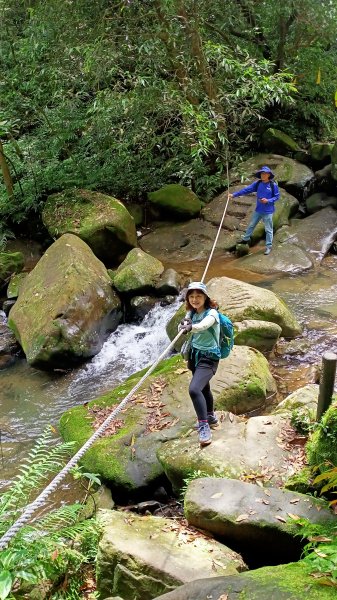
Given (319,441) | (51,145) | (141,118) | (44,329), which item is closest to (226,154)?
(141,118)

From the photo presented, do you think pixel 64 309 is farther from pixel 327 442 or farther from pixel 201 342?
pixel 327 442

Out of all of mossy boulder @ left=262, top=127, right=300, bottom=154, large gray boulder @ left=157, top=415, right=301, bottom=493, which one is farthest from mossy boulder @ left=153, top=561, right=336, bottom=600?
mossy boulder @ left=262, top=127, right=300, bottom=154

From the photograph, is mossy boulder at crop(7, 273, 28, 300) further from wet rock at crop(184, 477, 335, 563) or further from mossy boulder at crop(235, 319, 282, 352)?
wet rock at crop(184, 477, 335, 563)

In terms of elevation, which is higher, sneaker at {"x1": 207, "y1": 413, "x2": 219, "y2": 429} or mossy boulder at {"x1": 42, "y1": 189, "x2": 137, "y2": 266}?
sneaker at {"x1": 207, "y1": 413, "x2": 219, "y2": 429}

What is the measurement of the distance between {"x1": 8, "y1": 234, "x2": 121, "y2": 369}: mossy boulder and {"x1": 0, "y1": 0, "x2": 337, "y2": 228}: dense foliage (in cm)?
304

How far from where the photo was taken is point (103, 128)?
11195 mm

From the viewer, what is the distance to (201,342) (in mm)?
4590

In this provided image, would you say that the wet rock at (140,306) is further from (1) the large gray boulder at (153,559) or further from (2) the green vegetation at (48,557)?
(1) the large gray boulder at (153,559)

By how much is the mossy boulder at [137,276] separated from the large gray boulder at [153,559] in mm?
6190

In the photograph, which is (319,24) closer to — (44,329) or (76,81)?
(76,81)

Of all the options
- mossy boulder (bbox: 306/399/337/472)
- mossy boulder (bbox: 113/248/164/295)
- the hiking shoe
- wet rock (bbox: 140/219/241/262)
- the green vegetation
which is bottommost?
wet rock (bbox: 140/219/241/262)

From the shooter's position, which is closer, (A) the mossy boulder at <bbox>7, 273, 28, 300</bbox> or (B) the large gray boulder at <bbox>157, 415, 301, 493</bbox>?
(B) the large gray boulder at <bbox>157, 415, 301, 493</bbox>

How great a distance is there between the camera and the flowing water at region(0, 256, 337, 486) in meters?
6.98

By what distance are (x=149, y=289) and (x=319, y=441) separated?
638 cm
